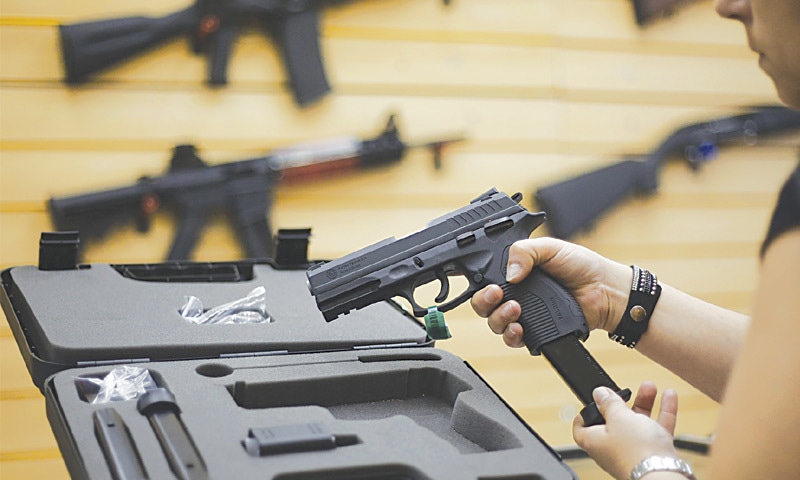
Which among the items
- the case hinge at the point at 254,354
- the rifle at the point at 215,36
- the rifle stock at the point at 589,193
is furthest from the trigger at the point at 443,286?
the rifle stock at the point at 589,193

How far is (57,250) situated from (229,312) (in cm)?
30

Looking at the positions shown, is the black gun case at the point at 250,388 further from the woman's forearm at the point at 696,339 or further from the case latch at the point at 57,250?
the woman's forearm at the point at 696,339

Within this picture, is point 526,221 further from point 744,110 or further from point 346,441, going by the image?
point 744,110

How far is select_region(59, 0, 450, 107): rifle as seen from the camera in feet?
5.21

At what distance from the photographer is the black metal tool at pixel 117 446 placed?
0.69 meters

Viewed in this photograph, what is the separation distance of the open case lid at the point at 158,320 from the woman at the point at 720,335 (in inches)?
8.0

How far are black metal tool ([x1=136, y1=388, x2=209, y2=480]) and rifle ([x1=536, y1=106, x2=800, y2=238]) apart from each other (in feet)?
4.51

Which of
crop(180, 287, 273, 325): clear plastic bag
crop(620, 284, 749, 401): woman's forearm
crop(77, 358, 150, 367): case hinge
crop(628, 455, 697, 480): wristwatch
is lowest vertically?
crop(620, 284, 749, 401): woman's forearm

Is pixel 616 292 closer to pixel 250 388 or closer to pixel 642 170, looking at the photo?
pixel 250 388

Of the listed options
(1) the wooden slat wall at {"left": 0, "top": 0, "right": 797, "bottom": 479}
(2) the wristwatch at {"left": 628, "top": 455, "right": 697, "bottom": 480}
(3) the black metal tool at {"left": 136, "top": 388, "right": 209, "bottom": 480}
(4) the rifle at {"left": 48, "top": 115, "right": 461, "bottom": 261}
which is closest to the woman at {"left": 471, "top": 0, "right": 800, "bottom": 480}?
(2) the wristwatch at {"left": 628, "top": 455, "right": 697, "bottom": 480}

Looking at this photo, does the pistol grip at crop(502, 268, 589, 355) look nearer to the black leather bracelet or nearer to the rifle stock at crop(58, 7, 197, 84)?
the black leather bracelet

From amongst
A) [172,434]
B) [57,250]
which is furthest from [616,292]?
[57,250]

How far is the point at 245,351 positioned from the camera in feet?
3.25

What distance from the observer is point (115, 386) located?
879 millimetres
